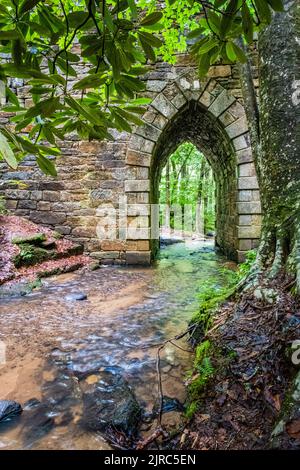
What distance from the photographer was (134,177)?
5828mm

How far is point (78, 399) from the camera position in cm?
168

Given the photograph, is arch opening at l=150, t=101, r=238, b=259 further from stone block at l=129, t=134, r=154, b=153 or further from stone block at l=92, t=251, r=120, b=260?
stone block at l=92, t=251, r=120, b=260

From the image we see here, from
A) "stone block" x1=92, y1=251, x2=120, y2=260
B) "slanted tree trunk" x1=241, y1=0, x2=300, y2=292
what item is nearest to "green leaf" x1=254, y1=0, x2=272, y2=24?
"slanted tree trunk" x1=241, y1=0, x2=300, y2=292

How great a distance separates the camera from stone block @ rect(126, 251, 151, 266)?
586 centimetres

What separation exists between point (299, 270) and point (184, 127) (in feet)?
19.7

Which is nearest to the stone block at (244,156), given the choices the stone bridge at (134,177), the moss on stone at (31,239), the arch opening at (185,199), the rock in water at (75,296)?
the stone bridge at (134,177)

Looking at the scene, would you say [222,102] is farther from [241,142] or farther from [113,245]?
[113,245]

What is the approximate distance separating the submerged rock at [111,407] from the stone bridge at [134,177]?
13.4 feet

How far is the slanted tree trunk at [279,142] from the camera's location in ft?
7.01

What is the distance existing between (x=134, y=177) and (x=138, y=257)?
160 cm

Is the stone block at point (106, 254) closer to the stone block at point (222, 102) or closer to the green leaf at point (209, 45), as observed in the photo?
the stone block at point (222, 102)

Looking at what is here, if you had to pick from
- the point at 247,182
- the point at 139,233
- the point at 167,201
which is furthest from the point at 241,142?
the point at 167,201

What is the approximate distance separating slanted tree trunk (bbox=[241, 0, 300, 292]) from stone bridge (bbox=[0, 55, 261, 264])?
3349 millimetres
